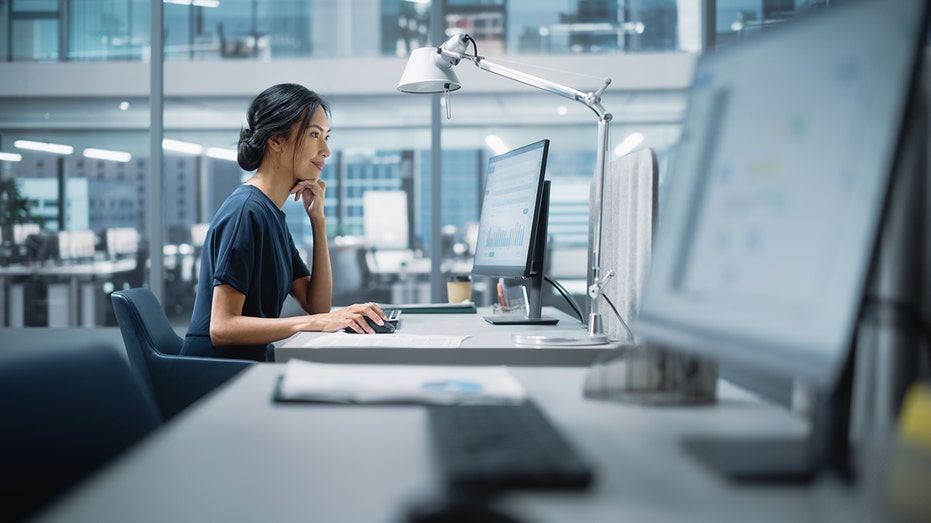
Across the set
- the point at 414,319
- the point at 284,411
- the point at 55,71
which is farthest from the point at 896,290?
the point at 55,71

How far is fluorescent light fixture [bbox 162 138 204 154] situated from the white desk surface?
141 inches

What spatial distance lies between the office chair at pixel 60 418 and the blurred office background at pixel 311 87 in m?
2.97

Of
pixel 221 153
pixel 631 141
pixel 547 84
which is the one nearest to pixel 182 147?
pixel 221 153

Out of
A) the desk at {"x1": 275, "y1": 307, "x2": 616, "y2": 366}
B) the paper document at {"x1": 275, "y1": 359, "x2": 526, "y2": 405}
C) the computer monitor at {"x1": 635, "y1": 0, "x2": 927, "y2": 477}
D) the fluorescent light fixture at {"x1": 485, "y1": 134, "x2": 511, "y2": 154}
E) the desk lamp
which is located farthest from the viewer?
the fluorescent light fixture at {"x1": 485, "y1": 134, "x2": 511, "y2": 154}

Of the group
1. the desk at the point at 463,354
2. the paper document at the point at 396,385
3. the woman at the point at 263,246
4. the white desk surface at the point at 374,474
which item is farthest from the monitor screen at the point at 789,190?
the woman at the point at 263,246

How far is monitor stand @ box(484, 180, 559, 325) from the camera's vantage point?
1.98 m

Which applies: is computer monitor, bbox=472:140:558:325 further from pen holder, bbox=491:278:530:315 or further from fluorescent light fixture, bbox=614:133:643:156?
fluorescent light fixture, bbox=614:133:643:156

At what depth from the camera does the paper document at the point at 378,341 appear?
1.55m

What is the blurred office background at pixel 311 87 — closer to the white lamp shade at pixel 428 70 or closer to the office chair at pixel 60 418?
the white lamp shade at pixel 428 70

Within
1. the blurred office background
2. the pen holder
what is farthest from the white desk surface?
the blurred office background

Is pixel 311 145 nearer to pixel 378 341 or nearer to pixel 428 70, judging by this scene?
pixel 428 70

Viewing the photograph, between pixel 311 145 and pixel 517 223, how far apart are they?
71cm

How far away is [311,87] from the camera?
4148 mm

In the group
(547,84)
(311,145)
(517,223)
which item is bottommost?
(517,223)
